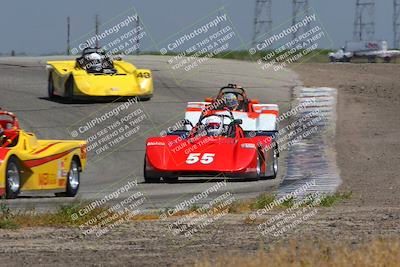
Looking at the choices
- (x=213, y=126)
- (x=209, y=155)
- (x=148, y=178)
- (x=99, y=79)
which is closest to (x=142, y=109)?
(x=99, y=79)

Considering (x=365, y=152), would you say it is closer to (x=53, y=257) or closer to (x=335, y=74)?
(x=53, y=257)

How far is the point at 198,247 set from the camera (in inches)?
427

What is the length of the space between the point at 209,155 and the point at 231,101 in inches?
209

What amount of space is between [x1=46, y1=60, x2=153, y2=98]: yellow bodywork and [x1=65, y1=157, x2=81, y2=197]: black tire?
14.7 meters

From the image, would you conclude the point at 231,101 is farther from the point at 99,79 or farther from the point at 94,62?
the point at 94,62

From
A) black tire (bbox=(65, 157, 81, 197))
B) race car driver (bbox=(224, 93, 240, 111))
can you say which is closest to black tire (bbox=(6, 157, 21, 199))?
black tire (bbox=(65, 157, 81, 197))

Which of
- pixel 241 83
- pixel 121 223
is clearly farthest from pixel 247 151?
pixel 241 83

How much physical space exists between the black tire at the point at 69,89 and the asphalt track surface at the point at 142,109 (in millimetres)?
296

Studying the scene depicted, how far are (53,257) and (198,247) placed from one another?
4.67 ft

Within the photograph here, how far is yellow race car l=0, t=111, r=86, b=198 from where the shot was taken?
16656mm

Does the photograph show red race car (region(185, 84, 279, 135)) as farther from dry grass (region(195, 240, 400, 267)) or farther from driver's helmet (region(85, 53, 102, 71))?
dry grass (region(195, 240, 400, 267))

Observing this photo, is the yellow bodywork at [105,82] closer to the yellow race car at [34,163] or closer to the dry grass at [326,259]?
the yellow race car at [34,163]

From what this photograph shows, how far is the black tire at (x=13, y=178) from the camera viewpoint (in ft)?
54.2

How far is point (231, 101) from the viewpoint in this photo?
25.2m
